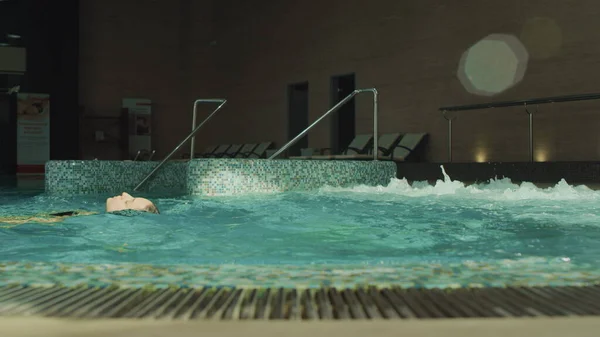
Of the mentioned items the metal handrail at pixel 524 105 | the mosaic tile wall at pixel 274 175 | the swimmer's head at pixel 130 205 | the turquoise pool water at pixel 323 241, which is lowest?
the turquoise pool water at pixel 323 241

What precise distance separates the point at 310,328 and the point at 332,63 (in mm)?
10581

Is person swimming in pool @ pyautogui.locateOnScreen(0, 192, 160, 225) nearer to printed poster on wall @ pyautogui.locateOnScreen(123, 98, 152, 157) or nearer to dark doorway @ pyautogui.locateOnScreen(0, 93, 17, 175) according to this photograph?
printed poster on wall @ pyautogui.locateOnScreen(123, 98, 152, 157)

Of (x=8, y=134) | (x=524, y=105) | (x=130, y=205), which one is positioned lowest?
(x=130, y=205)

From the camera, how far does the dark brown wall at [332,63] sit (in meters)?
8.14

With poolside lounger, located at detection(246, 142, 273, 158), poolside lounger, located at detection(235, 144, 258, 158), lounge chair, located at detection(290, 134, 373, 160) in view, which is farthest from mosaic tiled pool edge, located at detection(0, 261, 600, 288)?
poolside lounger, located at detection(235, 144, 258, 158)

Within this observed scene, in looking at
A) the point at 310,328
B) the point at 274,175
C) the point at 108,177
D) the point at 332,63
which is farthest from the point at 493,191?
the point at 332,63

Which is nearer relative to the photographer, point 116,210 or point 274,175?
point 116,210

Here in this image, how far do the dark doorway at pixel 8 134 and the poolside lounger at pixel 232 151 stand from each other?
455 cm

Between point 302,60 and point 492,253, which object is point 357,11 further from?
point 492,253

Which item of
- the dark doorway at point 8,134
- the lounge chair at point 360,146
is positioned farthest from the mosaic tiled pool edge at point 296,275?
the dark doorway at point 8,134

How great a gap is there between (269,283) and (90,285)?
451mm

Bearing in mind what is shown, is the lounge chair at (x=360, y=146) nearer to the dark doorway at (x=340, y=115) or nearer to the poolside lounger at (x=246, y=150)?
the dark doorway at (x=340, y=115)

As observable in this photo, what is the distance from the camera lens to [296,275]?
171cm

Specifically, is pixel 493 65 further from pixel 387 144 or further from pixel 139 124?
pixel 139 124
